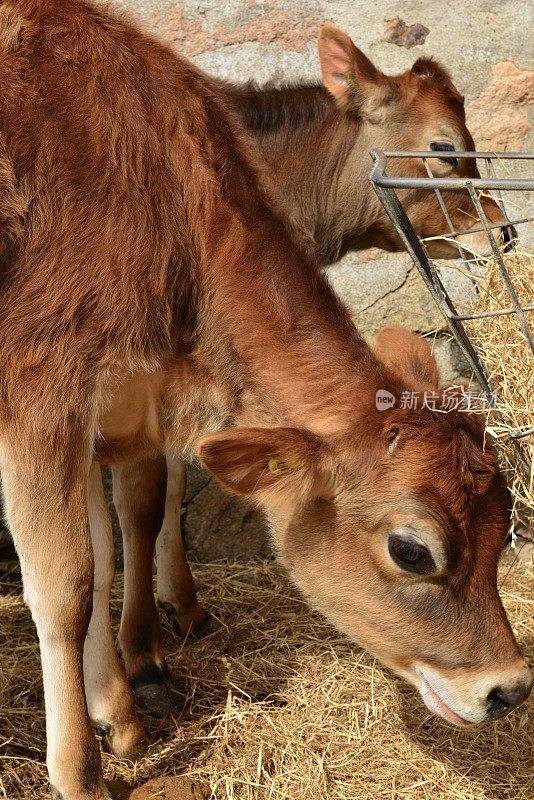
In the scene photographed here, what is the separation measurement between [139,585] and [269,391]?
145 centimetres

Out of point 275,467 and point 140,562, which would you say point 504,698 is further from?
point 140,562

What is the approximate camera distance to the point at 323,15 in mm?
6434

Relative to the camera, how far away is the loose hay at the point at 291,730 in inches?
157

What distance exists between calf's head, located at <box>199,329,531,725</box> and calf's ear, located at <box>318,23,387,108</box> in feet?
8.95

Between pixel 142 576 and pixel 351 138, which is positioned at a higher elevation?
pixel 351 138

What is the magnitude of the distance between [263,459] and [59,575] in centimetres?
80

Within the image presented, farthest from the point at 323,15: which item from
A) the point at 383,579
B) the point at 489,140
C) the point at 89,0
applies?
the point at 383,579

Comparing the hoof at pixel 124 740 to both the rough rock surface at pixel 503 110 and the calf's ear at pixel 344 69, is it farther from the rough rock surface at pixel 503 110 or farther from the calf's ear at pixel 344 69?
the rough rock surface at pixel 503 110

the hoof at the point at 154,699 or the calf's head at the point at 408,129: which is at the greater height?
the calf's head at the point at 408,129

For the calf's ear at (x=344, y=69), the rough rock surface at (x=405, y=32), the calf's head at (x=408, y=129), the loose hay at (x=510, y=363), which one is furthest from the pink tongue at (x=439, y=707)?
the rough rock surface at (x=405, y=32)

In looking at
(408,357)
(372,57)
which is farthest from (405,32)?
(408,357)

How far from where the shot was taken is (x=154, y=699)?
14.6ft

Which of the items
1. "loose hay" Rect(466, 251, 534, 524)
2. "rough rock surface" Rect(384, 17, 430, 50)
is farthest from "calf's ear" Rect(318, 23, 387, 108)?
"loose hay" Rect(466, 251, 534, 524)

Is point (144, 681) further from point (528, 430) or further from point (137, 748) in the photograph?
point (528, 430)
